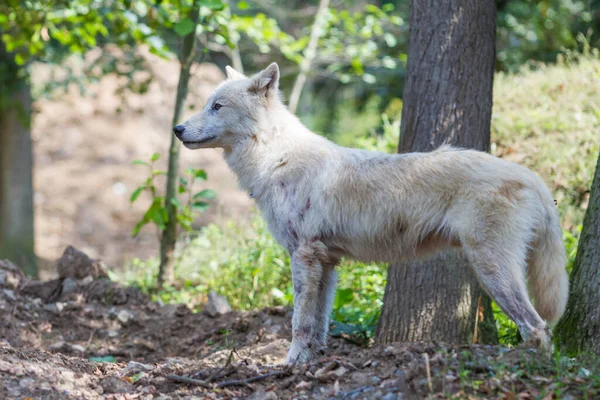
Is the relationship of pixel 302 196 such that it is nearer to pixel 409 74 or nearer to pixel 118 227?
pixel 409 74

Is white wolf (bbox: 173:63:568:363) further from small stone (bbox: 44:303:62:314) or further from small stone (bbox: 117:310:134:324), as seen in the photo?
small stone (bbox: 44:303:62:314)

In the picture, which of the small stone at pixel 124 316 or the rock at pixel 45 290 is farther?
the rock at pixel 45 290

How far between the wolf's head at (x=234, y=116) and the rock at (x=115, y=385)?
210 cm

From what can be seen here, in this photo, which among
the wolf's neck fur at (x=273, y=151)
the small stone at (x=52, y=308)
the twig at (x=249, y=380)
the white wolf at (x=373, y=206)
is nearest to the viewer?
the twig at (x=249, y=380)

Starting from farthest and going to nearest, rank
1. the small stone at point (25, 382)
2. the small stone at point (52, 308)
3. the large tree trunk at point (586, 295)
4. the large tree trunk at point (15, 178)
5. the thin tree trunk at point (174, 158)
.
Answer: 1. the large tree trunk at point (15, 178)
2. the thin tree trunk at point (174, 158)
3. the small stone at point (52, 308)
4. the large tree trunk at point (586, 295)
5. the small stone at point (25, 382)

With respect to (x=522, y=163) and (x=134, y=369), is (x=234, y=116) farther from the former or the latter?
(x=522, y=163)

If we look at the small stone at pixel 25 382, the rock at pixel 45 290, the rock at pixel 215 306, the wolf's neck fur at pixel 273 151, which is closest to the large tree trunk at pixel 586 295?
the wolf's neck fur at pixel 273 151

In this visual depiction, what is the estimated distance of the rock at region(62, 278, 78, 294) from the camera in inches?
291

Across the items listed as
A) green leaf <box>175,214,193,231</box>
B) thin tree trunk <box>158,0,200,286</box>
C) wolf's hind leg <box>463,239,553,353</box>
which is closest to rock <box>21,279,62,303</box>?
thin tree trunk <box>158,0,200,286</box>

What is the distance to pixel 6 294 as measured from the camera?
6.82 meters

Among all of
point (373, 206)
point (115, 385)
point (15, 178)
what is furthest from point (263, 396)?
point (15, 178)

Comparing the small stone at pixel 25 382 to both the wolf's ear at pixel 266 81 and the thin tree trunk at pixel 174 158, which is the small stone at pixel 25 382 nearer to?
the wolf's ear at pixel 266 81

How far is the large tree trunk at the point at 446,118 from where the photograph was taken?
18.7 ft

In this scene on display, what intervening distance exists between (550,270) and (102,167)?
583 inches
